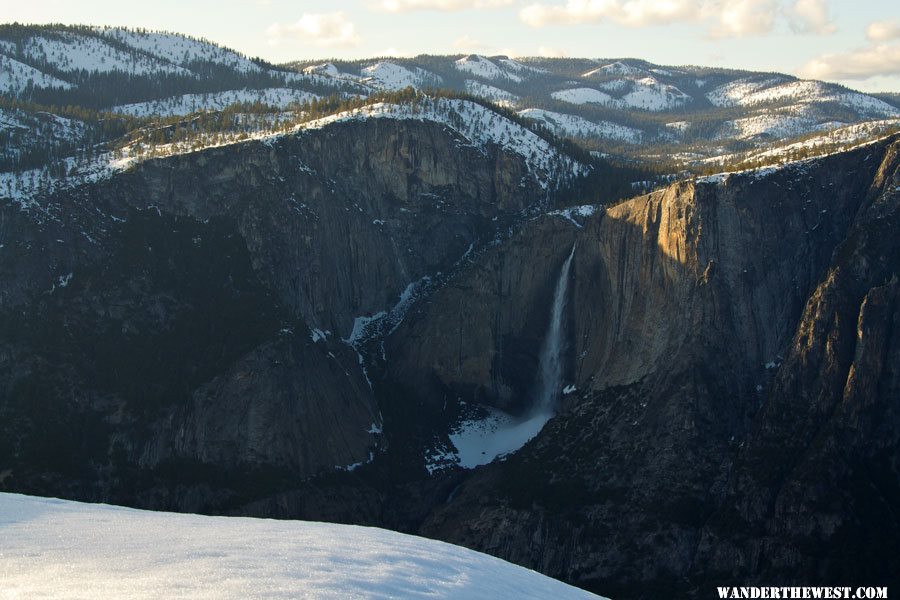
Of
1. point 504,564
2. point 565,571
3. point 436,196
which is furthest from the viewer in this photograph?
point 436,196

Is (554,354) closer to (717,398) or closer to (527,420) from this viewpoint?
(527,420)

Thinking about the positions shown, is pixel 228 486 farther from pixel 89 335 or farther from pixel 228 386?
pixel 89 335

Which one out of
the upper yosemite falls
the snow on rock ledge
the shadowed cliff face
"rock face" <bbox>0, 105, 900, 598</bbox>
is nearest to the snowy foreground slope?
the shadowed cliff face

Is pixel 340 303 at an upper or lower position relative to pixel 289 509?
upper

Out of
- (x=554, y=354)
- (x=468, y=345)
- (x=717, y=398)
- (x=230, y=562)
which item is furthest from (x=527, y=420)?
(x=230, y=562)

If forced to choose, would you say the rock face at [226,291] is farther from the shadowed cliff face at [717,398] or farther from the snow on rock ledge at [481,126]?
the shadowed cliff face at [717,398]

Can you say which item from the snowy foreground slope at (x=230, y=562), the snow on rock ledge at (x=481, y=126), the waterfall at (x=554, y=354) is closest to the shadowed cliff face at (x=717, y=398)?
the waterfall at (x=554, y=354)

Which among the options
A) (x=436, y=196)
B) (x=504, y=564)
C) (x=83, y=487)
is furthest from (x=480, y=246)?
(x=504, y=564)
